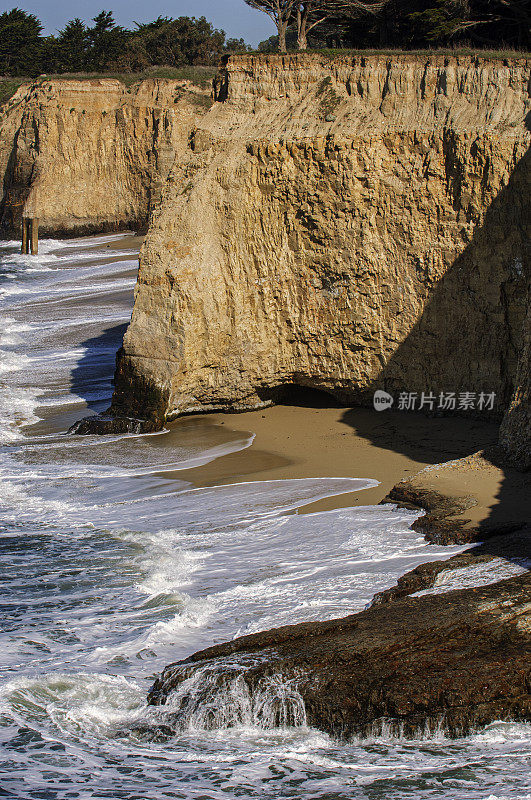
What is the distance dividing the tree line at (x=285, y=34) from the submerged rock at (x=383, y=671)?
13.9 meters

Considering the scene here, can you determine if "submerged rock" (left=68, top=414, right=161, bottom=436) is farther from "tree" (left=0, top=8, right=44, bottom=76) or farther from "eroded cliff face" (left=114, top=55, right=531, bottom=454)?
"tree" (left=0, top=8, right=44, bottom=76)

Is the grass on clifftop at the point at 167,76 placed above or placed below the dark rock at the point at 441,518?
above

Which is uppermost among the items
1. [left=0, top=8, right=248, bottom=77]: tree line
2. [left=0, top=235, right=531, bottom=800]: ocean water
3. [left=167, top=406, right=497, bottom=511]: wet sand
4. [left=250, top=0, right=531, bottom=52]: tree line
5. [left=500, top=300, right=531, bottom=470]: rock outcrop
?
[left=0, top=8, right=248, bottom=77]: tree line

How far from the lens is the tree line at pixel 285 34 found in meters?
18.8

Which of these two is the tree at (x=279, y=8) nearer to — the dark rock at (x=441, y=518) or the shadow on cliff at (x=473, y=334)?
the shadow on cliff at (x=473, y=334)

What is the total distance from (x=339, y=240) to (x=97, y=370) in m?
6.52

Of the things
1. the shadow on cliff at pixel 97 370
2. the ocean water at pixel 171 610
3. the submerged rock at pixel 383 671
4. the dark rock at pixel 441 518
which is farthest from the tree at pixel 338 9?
the submerged rock at pixel 383 671

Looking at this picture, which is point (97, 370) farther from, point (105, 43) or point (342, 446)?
point (105, 43)

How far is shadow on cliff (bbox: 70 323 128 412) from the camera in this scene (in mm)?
15828

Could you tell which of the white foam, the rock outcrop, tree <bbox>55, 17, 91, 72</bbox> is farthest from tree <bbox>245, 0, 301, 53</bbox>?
tree <bbox>55, 17, 91, 72</bbox>

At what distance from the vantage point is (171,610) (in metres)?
7.62

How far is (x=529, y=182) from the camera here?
1173 centimetres

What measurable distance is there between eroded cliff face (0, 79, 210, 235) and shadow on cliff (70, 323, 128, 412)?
892 inches

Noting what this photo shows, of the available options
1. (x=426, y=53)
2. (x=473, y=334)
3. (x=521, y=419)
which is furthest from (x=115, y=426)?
(x=426, y=53)
